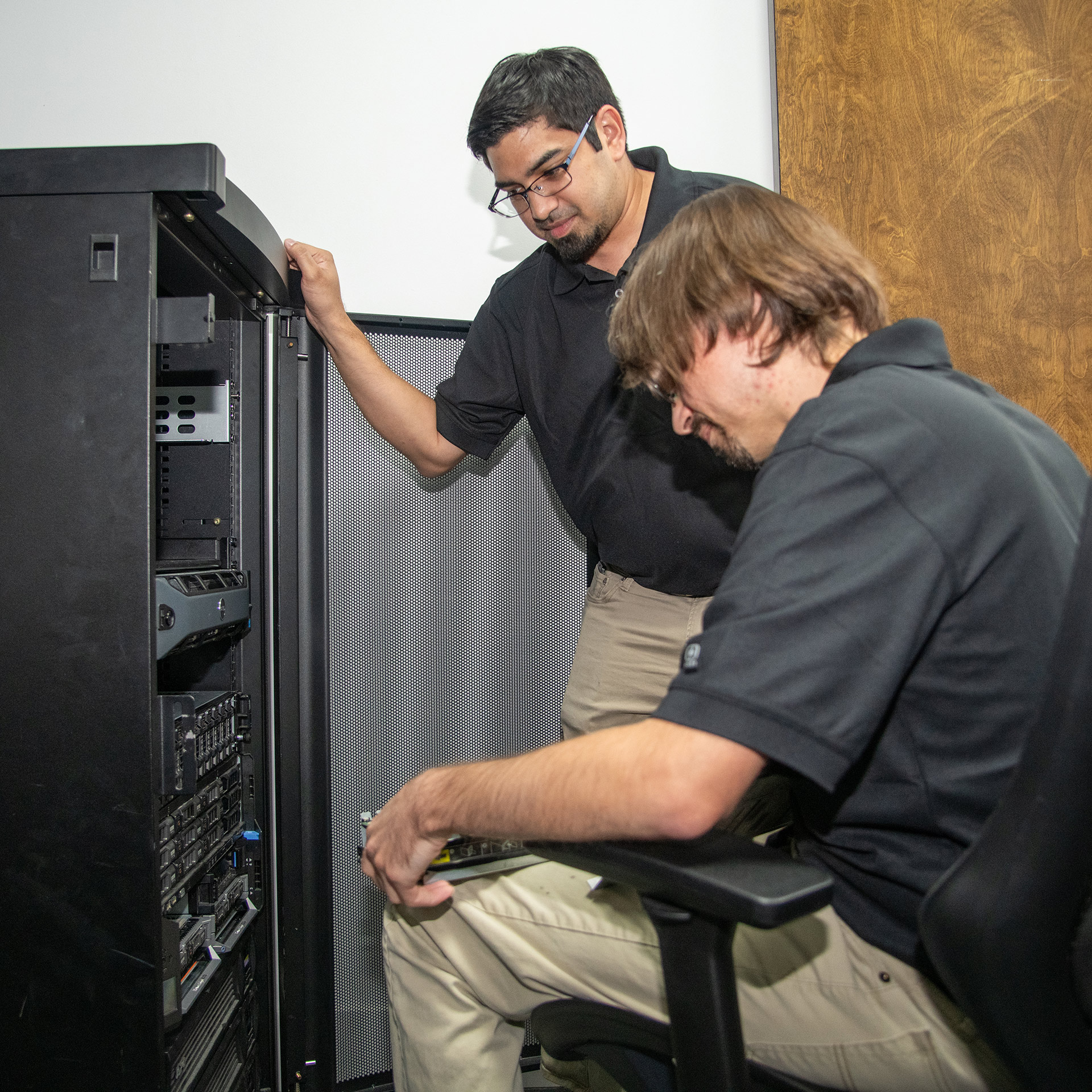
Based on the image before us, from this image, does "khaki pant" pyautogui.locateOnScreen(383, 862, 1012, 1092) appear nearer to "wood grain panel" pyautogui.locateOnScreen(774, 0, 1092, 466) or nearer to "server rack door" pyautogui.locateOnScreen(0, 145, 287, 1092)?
"server rack door" pyautogui.locateOnScreen(0, 145, 287, 1092)

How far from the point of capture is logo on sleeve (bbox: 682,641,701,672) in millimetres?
562

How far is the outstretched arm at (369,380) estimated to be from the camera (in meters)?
1.22

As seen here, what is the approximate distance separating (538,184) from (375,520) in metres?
0.59

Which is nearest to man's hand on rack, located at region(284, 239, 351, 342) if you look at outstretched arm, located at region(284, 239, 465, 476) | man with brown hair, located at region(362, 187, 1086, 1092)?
outstretched arm, located at region(284, 239, 465, 476)

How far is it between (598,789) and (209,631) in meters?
0.63

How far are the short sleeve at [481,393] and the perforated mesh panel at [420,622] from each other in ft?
0.14

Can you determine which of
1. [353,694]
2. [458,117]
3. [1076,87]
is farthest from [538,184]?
[1076,87]

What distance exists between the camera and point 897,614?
0.53 meters

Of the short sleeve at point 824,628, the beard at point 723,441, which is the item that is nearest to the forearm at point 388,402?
the beard at point 723,441

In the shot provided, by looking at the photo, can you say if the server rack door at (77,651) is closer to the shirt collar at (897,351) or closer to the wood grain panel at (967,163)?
the shirt collar at (897,351)

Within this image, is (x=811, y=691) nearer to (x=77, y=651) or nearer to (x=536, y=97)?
(x=77, y=651)

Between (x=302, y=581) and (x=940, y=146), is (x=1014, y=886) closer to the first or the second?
(x=302, y=581)

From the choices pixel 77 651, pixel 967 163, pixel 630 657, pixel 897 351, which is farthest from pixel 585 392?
pixel 967 163

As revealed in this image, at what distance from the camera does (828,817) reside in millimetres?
665
